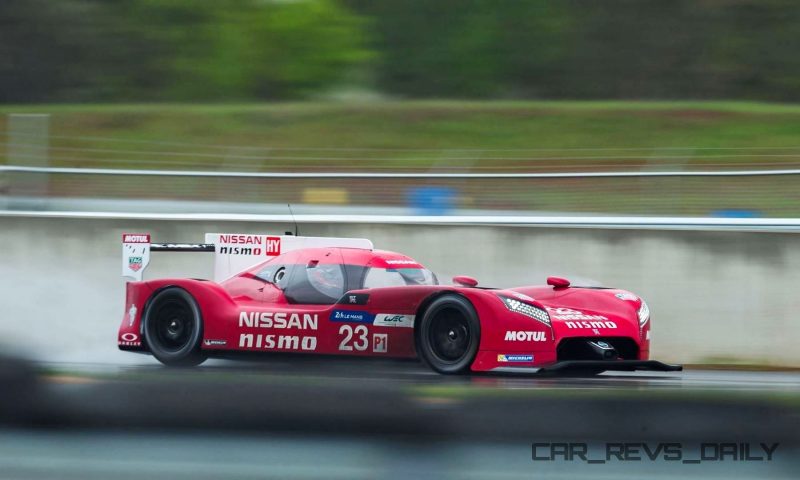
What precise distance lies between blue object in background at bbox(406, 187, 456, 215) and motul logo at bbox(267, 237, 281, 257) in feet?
7.35

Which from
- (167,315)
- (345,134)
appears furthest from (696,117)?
(167,315)

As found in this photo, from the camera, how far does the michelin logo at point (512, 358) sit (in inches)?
254

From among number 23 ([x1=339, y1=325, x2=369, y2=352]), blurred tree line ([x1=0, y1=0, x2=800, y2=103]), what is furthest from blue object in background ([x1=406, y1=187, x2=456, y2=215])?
blurred tree line ([x1=0, y1=0, x2=800, y2=103])

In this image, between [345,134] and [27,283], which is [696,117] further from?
[27,283]

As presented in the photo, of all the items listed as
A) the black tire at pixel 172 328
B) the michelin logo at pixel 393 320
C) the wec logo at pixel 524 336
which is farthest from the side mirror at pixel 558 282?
the black tire at pixel 172 328

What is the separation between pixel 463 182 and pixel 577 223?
142 cm

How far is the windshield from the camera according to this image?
24.3 ft

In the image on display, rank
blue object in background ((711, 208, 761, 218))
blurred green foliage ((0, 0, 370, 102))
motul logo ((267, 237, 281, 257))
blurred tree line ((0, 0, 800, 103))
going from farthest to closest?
blurred green foliage ((0, 0, 370, 102))
blurred tree line ((0, 0, 800, 103))
blue object in background ((711, 208, 761, 218))
motul logo ((267, 237, 281, 257))

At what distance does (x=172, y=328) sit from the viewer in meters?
7.60

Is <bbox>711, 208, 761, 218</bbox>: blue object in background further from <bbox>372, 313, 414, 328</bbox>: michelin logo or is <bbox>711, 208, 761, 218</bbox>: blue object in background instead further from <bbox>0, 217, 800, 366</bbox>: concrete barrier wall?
<bbox>372, 313, 414, 328</bbox>: michelin logo

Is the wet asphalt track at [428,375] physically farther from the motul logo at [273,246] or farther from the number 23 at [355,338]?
the motul logo at [273,246]

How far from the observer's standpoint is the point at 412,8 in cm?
3116

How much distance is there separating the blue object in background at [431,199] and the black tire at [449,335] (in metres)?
3.52

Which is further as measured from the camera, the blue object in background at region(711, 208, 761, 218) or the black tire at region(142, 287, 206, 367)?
the blue object in background at region(711, 208, 761, 218)
